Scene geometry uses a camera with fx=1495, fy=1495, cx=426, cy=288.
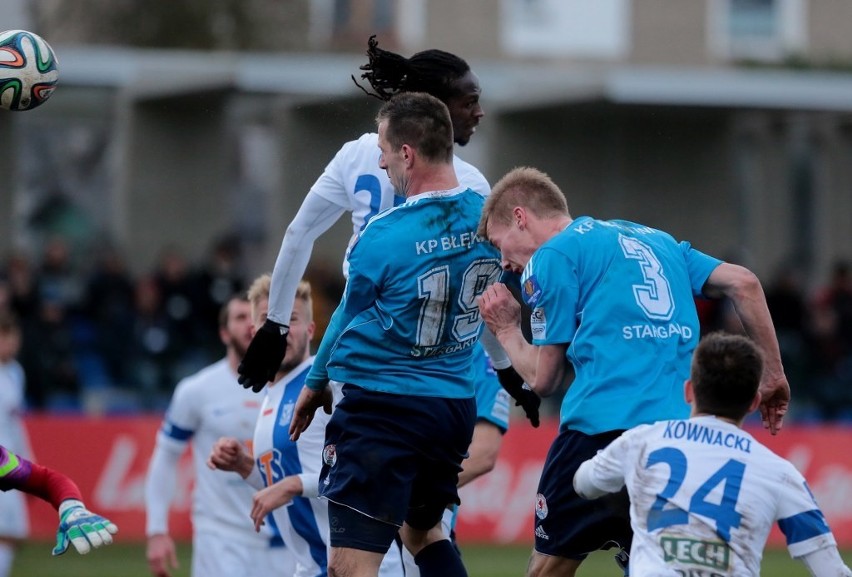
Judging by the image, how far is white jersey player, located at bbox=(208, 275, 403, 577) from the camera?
661cm

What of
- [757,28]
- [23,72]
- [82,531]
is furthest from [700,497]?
[757,28]

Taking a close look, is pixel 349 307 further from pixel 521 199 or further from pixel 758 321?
pixel 758 321

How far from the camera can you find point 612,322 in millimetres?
5359

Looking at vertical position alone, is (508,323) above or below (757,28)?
above

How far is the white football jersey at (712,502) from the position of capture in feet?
15.3

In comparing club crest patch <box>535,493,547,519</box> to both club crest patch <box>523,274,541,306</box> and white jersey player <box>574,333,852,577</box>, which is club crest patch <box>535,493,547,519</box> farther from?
white jersey player <box>574,333,852,577</box>

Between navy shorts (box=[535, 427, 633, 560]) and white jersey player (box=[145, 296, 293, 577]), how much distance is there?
250 cm

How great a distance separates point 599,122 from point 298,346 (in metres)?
14.8

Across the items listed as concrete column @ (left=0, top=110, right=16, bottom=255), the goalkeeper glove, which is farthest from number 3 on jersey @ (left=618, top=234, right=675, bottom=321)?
concrete column @ (left=0, top=110, right=16, bottom=255)

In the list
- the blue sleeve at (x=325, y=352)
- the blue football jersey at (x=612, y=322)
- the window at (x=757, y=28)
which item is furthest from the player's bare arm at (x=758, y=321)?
the window at (x=757, y=28)

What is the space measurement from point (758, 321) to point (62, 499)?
110 inches

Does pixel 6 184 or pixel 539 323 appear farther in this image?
pixel 6 184

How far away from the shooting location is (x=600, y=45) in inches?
1162

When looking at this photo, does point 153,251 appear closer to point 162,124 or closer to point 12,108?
point 162,124
